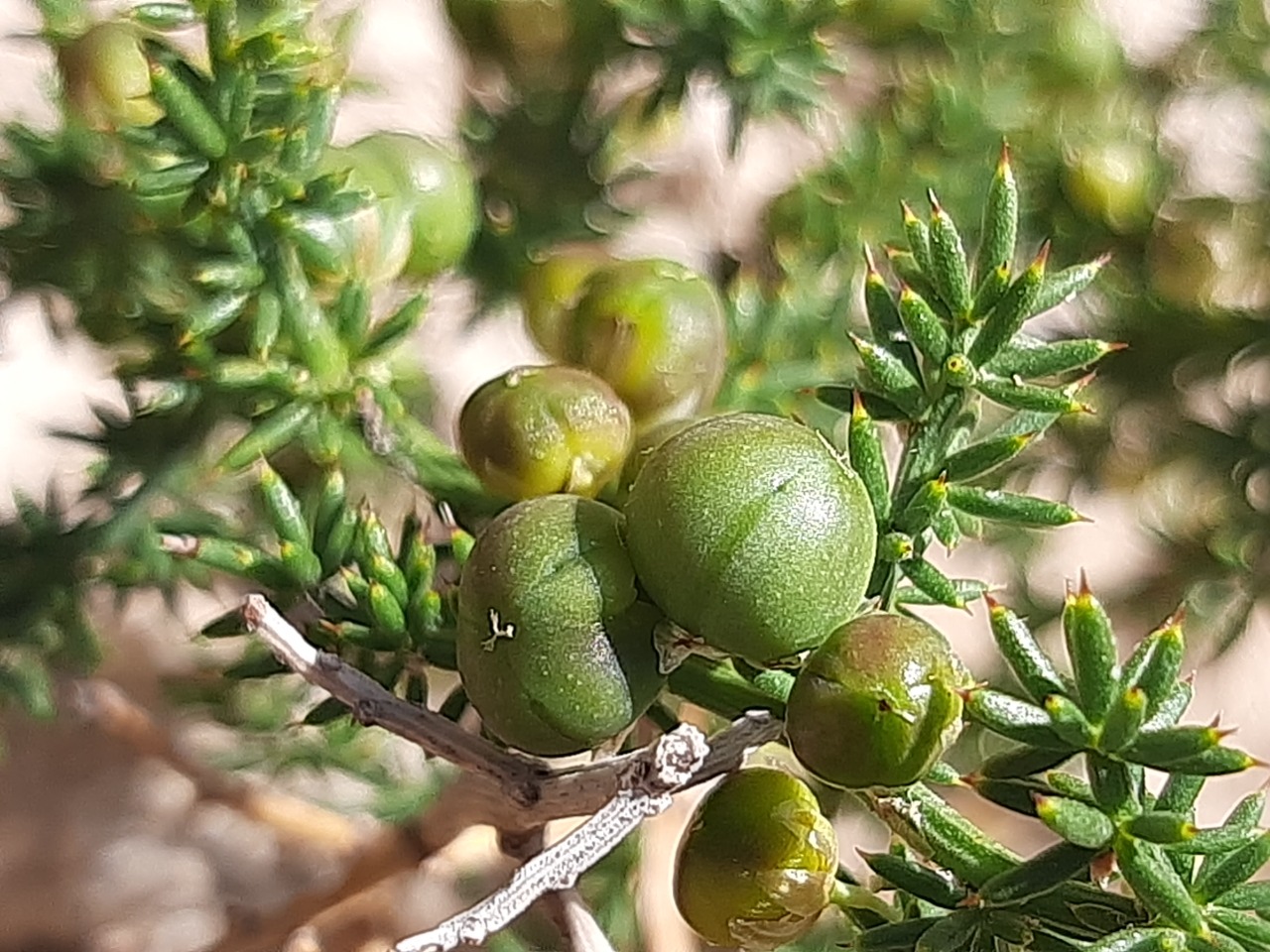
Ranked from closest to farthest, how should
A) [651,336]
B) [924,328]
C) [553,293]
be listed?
[924,328], [651,336], [553,293]

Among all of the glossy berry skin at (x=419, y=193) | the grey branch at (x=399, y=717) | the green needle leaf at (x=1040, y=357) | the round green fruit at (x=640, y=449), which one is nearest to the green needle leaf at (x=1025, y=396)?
the green needle leaf at (x=1040, y=357)

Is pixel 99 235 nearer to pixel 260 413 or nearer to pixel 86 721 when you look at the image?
pixel 260 413

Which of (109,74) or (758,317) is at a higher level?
(109,74)

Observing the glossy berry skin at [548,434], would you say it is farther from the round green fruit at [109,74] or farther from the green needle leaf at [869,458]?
the round green fruit at [109,74]

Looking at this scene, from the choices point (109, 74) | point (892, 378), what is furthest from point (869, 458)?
point (109, 74)

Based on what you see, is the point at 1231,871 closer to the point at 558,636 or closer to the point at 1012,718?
the point at 1012,718

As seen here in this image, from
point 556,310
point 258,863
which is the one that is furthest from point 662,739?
point 258,863
